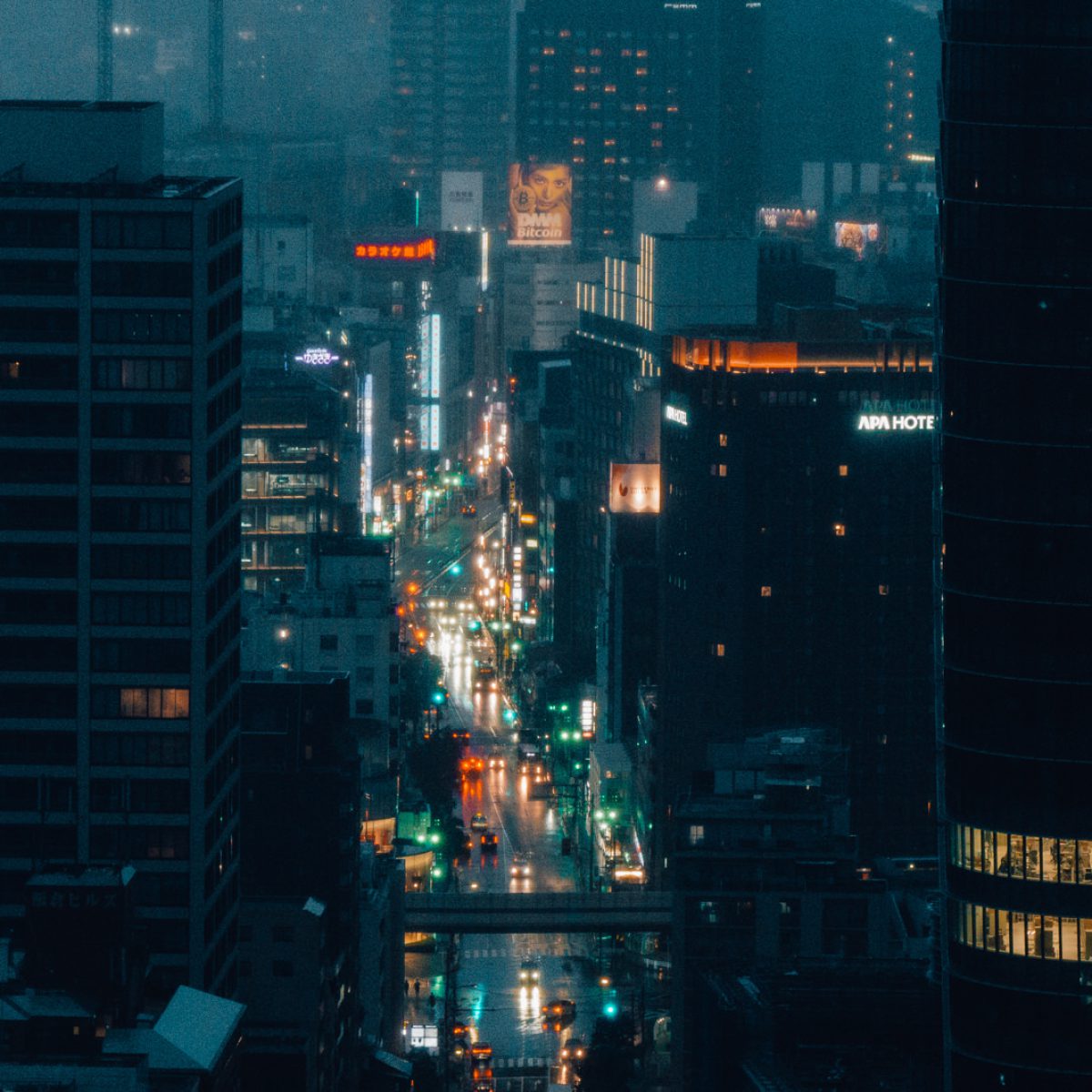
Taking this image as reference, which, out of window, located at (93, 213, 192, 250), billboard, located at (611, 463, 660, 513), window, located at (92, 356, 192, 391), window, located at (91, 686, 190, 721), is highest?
window, located at (93, 213, 192, 250)

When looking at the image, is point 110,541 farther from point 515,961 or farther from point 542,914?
point 515,961

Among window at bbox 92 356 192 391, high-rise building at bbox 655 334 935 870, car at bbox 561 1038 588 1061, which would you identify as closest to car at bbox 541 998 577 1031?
car at bbox 561 1038 588 1061

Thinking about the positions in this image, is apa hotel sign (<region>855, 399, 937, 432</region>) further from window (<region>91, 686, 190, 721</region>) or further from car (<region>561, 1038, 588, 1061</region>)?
window (<region>91, 686, 190, 721</region>)

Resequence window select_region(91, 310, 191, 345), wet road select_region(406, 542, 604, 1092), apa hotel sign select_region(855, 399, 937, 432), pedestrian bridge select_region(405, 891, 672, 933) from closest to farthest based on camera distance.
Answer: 1. window select_region(91, 310, 191, 345)
2. pedestrian bridge select_region(405, 891, 672, 933)
3. wet road select_region(406, 542, 604, 1092)
4. apa hotel sign select_region(855, 399, 937, 432)

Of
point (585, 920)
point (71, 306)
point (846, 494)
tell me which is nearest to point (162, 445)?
point (71, 306)

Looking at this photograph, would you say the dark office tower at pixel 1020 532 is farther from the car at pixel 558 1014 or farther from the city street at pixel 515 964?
the car at pixel 558 1014

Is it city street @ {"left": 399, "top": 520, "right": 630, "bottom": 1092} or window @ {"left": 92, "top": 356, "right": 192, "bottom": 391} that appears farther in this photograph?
city street @ {"left": 399, "top": 520, "right": 630, "bottom": 1092}
